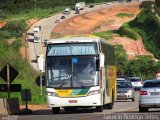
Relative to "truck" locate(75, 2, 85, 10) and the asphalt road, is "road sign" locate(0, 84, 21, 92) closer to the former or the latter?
the asphalt road

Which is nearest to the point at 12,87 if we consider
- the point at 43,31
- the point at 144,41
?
the point at 144,41

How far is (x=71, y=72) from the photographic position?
3322cm

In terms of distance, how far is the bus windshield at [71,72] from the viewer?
33188 mm

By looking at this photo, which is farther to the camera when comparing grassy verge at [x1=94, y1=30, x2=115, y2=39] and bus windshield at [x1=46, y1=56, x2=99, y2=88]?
grassy verge at [x1=94, y1=30, x2=115, y2=39]

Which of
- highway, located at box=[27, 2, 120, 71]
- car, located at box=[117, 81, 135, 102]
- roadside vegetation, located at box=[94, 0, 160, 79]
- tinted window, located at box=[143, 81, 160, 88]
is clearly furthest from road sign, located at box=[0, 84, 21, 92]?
roadside vegetation, located at box=[94, 0, 160, 79]

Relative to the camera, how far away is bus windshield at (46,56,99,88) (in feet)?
109

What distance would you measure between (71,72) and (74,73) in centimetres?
15

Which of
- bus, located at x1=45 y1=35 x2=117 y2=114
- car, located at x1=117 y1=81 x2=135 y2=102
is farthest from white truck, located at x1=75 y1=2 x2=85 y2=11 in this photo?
bus, located at x1=45 y1=35 x2=117 y2=114

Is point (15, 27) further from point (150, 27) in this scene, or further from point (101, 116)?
point (101, 116)

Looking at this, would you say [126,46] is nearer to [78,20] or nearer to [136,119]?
[78,20]

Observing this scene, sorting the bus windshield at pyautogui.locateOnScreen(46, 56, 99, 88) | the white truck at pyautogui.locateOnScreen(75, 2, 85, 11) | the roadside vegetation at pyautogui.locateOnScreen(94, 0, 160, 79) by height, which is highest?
the white truck at pyautogui.locateOnScreen(75, 2, 85, 11)

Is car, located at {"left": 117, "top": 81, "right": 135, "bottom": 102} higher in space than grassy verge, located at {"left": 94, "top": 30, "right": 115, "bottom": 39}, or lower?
lower

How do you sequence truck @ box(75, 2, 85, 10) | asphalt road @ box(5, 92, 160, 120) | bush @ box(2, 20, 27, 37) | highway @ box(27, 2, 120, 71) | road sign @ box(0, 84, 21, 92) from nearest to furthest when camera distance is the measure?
asphalt road @ box(5, 92, 160, 120), road sign @ box(0, 84, 21, 92), highway @ box(27, 2, 120, 71), bush @ box(2, 20, 27, 37), truck @ box(75, 2, 85, 10)

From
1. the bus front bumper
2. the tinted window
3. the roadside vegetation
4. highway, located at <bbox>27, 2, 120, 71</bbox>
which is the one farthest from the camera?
highway, located at <bbox>27, 2, 120, 71</bbox>
